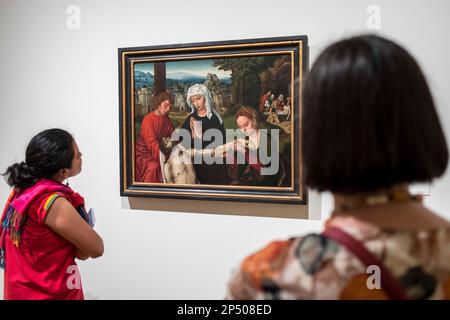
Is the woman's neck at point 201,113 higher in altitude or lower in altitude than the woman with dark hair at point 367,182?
higher

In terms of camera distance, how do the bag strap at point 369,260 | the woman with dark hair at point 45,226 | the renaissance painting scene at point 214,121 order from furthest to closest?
the renaissance painting scene at point 214,121, the woman with dark hair at point 45,226, the bag strap at point 369,260

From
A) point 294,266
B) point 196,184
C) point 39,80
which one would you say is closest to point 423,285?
point 294,266

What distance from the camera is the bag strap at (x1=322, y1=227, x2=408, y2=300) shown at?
27.4 inches

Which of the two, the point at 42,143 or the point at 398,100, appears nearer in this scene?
the point at 398,100

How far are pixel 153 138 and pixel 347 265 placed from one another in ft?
5.91

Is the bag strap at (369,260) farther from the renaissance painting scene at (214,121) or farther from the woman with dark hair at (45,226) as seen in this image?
the renaissance painting scene at (214,121)

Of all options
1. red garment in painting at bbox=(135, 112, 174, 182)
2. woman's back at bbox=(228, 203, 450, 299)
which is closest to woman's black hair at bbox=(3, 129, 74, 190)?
red garment in painting at bbox=(135, 112, 174, 182)

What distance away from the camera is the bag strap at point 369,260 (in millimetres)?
695

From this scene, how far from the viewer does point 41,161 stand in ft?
6.06

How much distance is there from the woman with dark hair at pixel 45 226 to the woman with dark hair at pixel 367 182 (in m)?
1.23

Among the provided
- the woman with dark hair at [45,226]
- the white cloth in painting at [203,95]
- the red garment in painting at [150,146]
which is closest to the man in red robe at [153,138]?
the red garment in painting at [150,146]

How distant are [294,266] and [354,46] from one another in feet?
1.14

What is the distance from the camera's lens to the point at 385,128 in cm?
71
